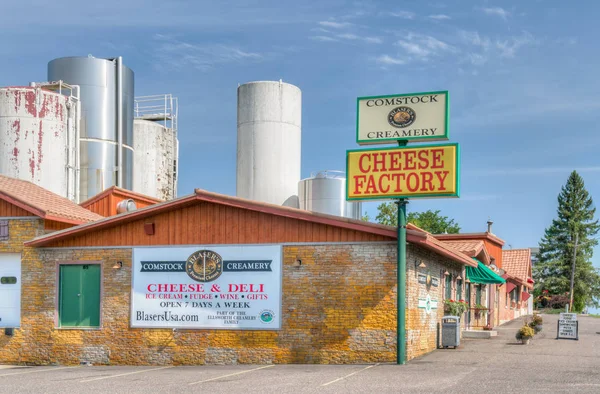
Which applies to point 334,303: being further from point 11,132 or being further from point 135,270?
point 11,132

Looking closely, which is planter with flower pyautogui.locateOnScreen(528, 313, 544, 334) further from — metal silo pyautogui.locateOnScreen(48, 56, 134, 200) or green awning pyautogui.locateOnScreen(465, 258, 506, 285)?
metal silo pyautogui.locateOnScreen(48, 56, 134, 200)

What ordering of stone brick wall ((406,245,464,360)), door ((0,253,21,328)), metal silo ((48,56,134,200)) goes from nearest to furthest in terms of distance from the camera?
stone brick wall ((406,245,464,360)) → door ((0,253,21,328)) → metal silo ((48,56,134,200))

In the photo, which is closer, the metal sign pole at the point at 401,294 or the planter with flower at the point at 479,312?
the metal sign pole at the point at 401,294

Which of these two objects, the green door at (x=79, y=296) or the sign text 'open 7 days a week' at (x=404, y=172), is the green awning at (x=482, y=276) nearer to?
the sign text 'open 7 days a week' at (x=404, y=172)

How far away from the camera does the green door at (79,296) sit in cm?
2353

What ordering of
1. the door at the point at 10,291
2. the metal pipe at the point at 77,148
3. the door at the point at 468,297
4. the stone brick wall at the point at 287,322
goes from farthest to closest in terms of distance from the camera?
the metal pipe at the point at 77,148
the door at the point at 468,297
the door at the point at 10,291
the stone brick wall at the point at 287,322

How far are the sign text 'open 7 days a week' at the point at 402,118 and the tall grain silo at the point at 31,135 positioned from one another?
19905 millimetres

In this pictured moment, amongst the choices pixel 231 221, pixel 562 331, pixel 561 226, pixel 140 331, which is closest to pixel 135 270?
pixel 140 331

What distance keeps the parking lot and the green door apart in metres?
1.50

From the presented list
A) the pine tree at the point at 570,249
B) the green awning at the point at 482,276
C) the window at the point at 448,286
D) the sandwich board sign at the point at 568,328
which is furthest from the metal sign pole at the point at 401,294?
the pine tree at the point at 570,249

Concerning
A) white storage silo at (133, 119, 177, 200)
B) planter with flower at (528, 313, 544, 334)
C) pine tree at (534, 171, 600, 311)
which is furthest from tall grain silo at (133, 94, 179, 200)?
pine tree at (534, 171, 600, 311)

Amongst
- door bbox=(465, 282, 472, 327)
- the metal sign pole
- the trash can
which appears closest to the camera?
the metal sign pole

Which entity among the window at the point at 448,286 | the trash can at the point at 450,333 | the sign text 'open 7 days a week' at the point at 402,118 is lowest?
the trash can at the point at 450,333

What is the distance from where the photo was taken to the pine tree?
93500 millimetres
